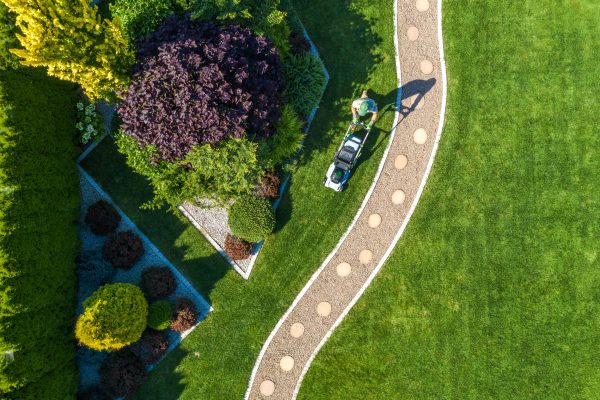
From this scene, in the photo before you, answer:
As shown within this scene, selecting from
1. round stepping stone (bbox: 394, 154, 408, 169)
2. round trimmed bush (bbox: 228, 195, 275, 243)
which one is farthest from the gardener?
round trimmed bush (bbox: 228, 195, 275, 243)

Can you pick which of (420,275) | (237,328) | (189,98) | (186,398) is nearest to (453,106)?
(420,275)

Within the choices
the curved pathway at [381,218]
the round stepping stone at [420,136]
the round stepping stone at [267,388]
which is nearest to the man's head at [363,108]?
the curved pathway at [381,218]

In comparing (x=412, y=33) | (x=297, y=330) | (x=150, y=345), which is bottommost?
(x=297, y=330)

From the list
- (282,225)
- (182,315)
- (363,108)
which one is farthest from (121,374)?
(363,108)

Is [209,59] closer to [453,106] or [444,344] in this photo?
[453,106]

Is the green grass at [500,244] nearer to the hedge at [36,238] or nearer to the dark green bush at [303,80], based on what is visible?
the dark green bush at [303,80]

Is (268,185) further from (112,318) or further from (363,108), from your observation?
(112,318)
